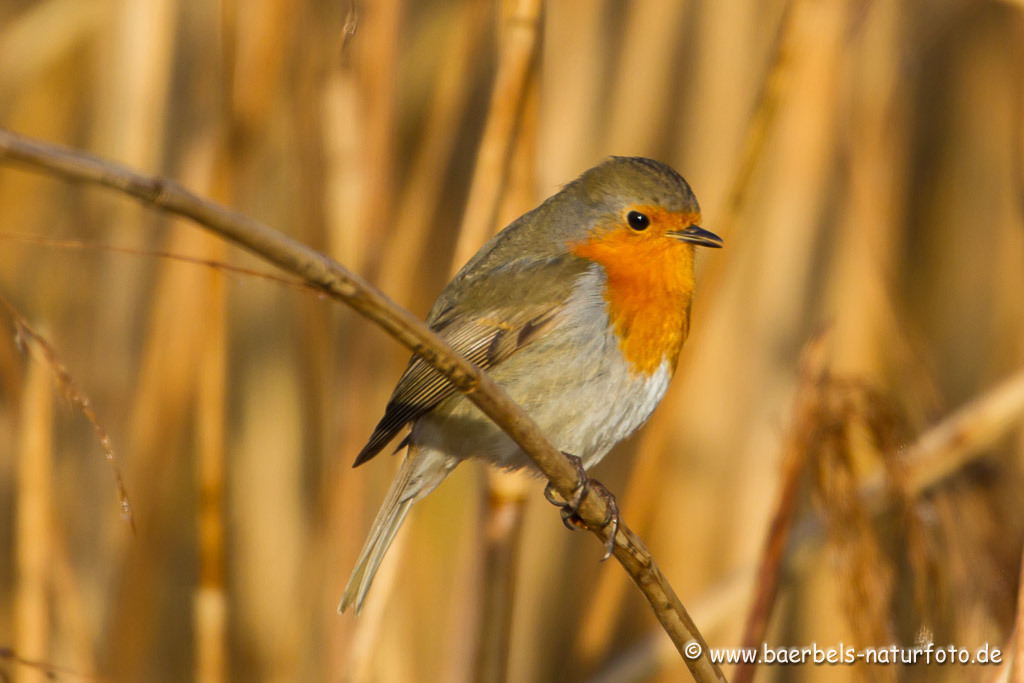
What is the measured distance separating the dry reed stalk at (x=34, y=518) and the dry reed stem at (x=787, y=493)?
4.67 ft

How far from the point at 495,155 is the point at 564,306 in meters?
0.35

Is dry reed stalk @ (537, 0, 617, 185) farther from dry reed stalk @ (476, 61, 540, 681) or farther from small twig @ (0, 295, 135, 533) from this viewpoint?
small twig @ (0, 295, 135, 533)

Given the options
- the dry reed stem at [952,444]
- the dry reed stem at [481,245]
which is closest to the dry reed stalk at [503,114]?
the dry reed stem at [481,245]

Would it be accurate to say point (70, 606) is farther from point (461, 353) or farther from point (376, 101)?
point (376, 101)

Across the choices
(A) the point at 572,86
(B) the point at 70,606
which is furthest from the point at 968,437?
(B) the point at 70,606

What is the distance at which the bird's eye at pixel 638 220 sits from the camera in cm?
207

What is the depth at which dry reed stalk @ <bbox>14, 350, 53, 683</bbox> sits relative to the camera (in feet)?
6.72

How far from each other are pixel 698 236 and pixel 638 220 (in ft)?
0.43

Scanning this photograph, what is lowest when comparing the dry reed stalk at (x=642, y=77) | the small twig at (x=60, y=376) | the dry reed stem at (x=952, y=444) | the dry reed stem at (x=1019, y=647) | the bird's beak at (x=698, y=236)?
the dry reed stem at (x=1019, y=647)

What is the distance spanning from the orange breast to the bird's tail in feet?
1.45

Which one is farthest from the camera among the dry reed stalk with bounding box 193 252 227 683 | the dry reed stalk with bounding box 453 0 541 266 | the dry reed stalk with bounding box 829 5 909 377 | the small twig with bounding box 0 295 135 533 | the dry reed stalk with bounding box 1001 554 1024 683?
the dry reed stalk with bounding box 829 5 909 377

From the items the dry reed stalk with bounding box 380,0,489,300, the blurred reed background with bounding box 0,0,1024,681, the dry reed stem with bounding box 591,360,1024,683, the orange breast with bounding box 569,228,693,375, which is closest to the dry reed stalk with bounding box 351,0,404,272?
the blurred reed background with bounding box 0,0,1024,681

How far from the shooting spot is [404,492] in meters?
2.01

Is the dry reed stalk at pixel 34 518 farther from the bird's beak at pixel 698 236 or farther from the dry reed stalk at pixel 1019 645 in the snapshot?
the dry reed stalk at pixel 1019 645
